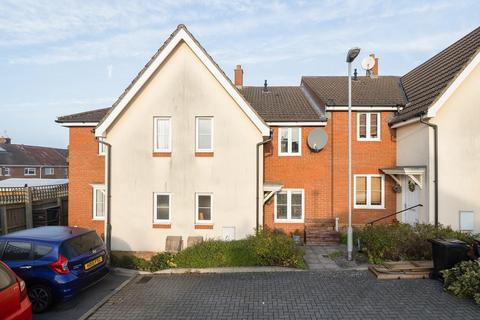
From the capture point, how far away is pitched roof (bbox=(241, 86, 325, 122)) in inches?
568

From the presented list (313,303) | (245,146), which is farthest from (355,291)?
(245,146)

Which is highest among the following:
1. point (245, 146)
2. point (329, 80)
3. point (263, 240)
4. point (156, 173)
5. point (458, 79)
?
point (329, 80)

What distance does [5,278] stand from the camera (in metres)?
5.05

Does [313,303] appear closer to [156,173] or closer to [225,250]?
[225,250]

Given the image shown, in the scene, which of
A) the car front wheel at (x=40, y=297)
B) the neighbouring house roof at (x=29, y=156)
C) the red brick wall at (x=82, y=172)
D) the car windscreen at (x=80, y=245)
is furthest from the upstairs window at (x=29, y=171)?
the car front wheel at (x=40, y=297)

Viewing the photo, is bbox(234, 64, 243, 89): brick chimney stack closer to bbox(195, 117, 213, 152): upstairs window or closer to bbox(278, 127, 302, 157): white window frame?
bbox(278, 127, 302, 157): white window frame

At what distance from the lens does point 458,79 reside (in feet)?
37.6

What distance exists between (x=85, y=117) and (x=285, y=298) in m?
12.0

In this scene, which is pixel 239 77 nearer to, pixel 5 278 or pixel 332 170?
pixel 332 170

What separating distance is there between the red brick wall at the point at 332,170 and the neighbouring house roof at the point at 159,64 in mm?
2889

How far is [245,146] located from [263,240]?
353 centimetres

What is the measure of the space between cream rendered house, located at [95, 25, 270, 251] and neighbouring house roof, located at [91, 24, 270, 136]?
4 cm

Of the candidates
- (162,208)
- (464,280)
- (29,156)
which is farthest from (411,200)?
(29,156)

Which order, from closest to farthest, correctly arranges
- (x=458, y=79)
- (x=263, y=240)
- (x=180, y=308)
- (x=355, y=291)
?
1. (x=180, y=308)
2. (x=355, y=291)
3. (x=263, y=240)
4. (x=458, y=79)
